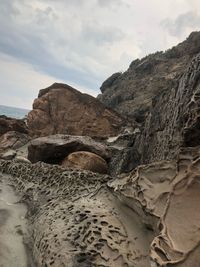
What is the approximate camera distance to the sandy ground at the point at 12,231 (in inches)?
128

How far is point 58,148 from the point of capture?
7.45 m

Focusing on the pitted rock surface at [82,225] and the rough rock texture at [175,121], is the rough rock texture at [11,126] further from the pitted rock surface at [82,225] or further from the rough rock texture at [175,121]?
the pitted rock surface at [82,225]

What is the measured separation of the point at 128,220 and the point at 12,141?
8.00m

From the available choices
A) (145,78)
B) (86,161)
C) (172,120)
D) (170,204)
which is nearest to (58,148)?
(86,161)

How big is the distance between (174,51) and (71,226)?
18.1 metres

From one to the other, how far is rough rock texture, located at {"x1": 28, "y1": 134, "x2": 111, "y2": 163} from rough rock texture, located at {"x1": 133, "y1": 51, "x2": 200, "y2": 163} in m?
1.58

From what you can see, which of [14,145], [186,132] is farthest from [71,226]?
[14,145]

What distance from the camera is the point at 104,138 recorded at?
38.5ft

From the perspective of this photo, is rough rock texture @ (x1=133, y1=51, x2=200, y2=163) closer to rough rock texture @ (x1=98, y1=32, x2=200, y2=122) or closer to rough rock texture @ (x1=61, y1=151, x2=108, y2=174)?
rough rock texture @ (x1=61, y1=151, x2=108, y2=174)

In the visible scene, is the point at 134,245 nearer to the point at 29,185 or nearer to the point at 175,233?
the point at 175,233

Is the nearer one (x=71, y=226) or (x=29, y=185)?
(x=71, y=226)

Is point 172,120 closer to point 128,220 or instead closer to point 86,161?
point 128,220

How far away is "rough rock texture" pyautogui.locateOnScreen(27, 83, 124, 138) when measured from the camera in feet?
40.8

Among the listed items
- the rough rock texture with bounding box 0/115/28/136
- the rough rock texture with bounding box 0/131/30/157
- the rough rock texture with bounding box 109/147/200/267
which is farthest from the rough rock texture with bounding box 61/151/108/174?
the rough rock texture with bounding box 0/115/28/136
